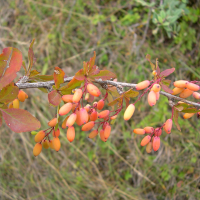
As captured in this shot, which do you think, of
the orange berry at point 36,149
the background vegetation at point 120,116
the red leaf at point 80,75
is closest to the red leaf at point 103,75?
the red leaf at point 80,75

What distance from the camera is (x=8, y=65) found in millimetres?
495

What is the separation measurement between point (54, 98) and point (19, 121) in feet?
0.35

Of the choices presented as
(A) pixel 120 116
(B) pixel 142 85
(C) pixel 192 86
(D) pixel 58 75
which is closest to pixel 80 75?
(D) pixel 58 75

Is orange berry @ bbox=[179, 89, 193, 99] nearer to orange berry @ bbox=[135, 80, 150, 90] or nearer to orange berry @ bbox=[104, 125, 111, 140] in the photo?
orange berry @ bbox=[135, 80, 150, 90]

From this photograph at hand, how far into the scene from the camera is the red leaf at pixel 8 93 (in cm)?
49

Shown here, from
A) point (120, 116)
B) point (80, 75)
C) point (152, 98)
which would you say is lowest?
point (120, 116)

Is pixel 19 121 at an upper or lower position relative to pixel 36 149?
upper

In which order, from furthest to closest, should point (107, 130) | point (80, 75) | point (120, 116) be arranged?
point (120, 116), point (107, 130), point (80, 75)

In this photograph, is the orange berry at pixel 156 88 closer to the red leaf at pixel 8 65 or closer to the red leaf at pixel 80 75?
the red leaf at pixel 80 75

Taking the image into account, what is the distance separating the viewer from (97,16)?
186 centimetres

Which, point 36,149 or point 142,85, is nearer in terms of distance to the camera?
point 142,85

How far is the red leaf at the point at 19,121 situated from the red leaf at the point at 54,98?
6cm

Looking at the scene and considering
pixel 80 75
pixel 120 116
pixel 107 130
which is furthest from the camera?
pixel 120 116

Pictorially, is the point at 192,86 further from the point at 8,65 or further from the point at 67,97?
the point at 8,65
